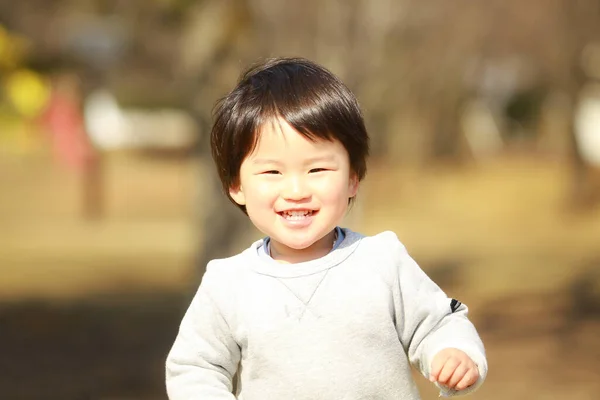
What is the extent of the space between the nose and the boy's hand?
1.38ft

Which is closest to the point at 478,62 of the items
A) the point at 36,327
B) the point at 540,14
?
the point at 540,14

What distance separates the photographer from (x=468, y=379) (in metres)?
2.09

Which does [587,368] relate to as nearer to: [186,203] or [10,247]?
[10,247]

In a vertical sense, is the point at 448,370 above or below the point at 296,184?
below

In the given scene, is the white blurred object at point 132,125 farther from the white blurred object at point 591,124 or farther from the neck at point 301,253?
the neck at point 301,253

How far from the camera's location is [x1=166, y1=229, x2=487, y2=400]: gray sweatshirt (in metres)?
2.15

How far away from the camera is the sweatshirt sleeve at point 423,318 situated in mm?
2178

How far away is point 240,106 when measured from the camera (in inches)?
89.2

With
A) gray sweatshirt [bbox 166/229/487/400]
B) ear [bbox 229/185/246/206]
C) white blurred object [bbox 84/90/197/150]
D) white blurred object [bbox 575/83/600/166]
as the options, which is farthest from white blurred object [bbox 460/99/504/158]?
gray sweatshirt [bbox 166/229/487/400]

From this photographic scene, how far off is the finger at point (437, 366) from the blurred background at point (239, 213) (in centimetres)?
229

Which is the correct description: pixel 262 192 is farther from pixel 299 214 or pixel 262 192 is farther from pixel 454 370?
pixel 454 370

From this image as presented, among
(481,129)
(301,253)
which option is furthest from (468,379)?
(481,129)

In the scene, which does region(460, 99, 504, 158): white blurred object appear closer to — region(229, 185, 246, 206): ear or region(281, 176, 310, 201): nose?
region(229, 185, 246, 206): ear

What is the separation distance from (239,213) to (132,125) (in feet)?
89.7
